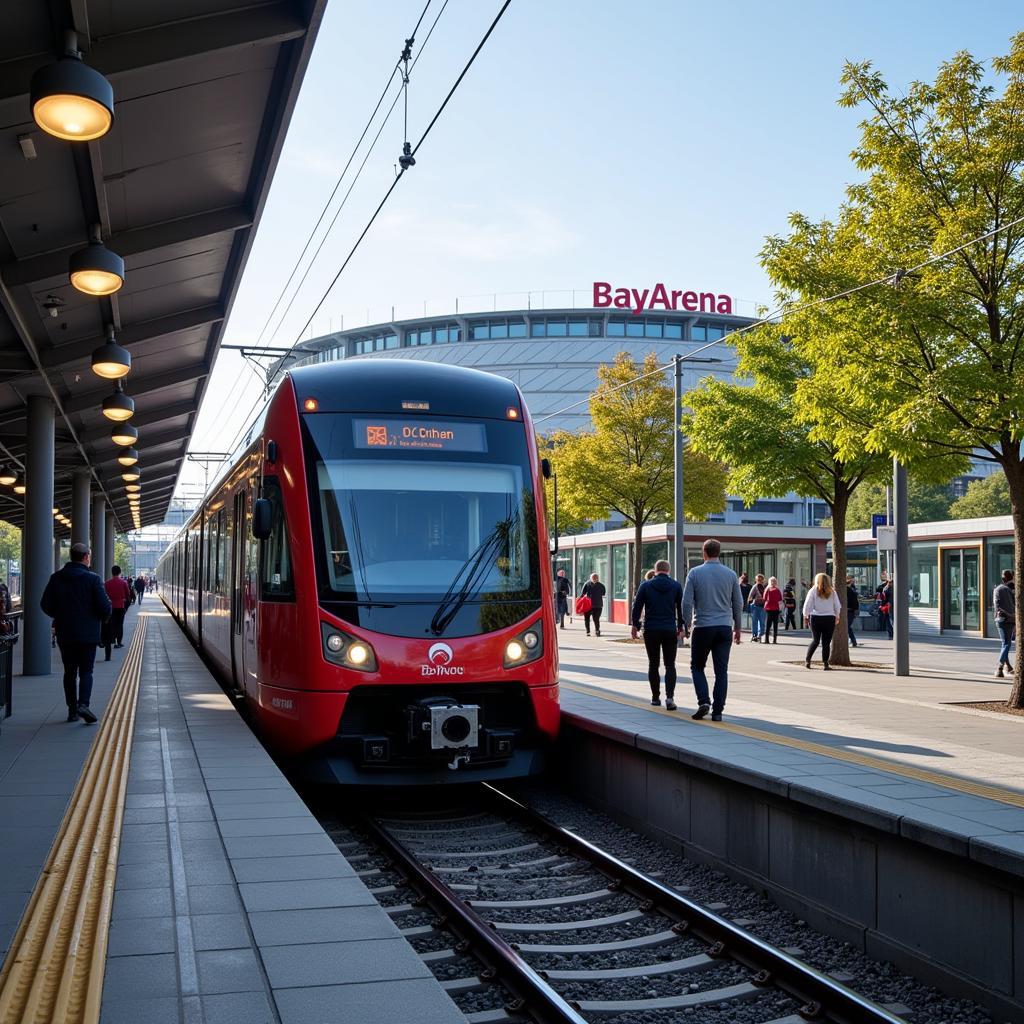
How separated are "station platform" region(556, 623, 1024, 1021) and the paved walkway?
5 cm

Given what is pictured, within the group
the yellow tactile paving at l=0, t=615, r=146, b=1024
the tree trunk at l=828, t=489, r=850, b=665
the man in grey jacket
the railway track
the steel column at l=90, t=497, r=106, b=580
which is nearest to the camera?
the yellow tactile paving at l=0, t=615, r=146, b=1024

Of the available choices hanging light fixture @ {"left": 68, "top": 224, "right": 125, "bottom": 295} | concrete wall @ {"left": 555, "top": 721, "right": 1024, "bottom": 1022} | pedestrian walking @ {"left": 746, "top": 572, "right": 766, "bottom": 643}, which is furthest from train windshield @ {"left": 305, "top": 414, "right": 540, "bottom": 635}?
pedestrian walking @ {"left": 746, "top": 572, "right": 766, "bottom": 643}

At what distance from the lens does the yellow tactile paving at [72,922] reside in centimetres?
389

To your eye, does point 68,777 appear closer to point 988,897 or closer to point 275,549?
point 275,549

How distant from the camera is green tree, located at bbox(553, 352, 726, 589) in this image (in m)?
31.0

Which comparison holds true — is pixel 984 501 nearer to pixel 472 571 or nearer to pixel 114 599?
pixel 114 599

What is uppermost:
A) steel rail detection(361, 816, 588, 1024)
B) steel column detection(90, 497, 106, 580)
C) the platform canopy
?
the platform canopy

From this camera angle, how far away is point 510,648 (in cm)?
930

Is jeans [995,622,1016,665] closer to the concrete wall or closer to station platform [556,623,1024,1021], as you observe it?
station platform [556,623,1024,1021]

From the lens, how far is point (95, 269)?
9.25m

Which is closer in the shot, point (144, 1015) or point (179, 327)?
point (144, 1015)

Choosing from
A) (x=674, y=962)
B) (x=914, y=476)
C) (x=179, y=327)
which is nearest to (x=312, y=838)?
(x=674, y=962)

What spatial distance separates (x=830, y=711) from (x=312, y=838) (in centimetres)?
812

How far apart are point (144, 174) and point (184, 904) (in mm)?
7617
